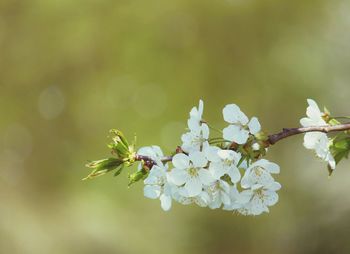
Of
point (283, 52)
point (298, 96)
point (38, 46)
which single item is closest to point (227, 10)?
point (283, 52)

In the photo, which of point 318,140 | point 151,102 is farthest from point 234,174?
point 151,102

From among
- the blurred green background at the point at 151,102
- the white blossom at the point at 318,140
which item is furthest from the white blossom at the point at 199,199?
the blurred green background at the point at 151,102

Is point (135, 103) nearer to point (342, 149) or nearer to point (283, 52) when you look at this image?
point (283, 52)

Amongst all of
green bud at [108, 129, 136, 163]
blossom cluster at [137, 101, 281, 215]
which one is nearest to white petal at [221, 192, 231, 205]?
blossom cluster at [137, 101, 281, 215]

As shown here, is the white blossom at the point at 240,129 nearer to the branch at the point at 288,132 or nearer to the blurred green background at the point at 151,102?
the branch at the point at 288,132

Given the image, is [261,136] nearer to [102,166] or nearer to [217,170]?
[217,170]

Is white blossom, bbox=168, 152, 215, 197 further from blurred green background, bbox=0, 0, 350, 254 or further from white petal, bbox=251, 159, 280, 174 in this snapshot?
blurred green background, bbox=0, 0, 350, 254
